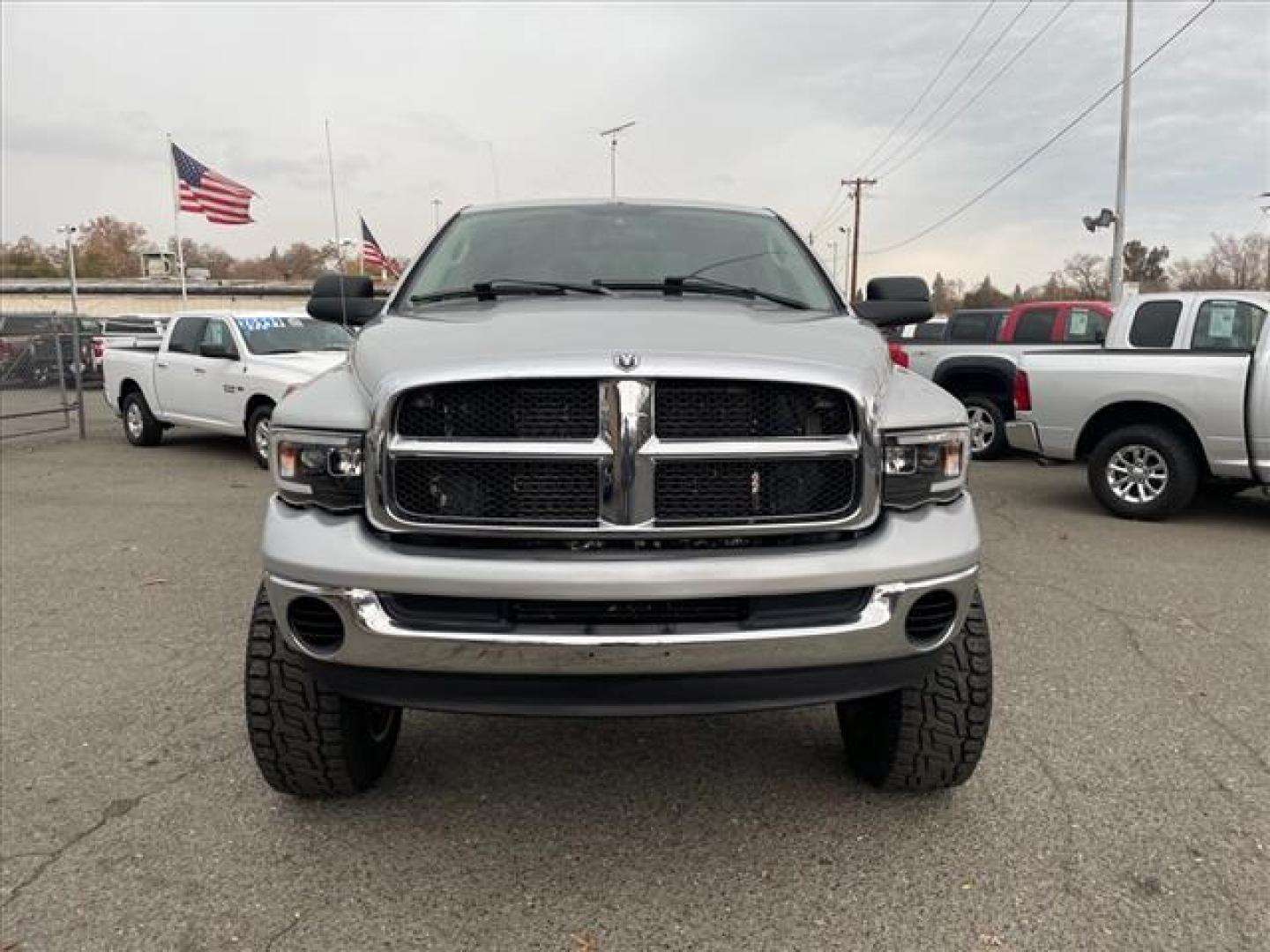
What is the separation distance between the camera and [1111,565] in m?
6.12

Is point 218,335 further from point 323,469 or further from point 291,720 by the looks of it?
point 323,469

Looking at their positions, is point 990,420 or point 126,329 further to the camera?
point 126,329

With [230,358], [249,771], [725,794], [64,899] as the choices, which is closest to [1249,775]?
[725,794]

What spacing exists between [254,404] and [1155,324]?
8.89m

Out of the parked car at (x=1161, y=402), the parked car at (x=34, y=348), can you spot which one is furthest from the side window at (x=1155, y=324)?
the parked car at (x=34, y=348)

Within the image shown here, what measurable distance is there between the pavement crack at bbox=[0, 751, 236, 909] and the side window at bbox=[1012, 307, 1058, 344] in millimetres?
10539

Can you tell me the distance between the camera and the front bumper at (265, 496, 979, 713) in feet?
7.55

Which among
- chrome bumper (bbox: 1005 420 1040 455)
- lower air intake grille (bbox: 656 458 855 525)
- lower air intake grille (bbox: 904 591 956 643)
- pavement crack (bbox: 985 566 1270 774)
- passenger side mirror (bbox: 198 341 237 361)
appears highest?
passenger side mirror (bbox: 198 341 237 361)

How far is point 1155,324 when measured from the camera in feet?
26.7

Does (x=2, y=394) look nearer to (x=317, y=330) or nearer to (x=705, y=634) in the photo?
(x=317, y=330)

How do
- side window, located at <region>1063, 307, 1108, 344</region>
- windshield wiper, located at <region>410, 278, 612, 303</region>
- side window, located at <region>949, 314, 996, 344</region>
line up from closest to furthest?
windshield wiper, located at <region>410, 278, 612, 303</region>
side window, located at <region>1063, 307, 1108, 344</region>
side window, located at <region>949, 314, 996, 344</region>

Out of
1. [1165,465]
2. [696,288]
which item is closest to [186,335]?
[696,288]

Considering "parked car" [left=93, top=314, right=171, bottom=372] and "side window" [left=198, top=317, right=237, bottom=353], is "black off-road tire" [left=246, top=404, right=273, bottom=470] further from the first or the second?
"parked car" [left=93, top=314, right=171, bottom=372]

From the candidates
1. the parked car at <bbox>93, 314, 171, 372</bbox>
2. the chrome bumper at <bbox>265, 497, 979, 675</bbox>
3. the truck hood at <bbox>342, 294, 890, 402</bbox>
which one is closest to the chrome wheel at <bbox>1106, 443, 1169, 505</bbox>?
the truck hood at <bbox>342, 294, 890, 402</bbox>
